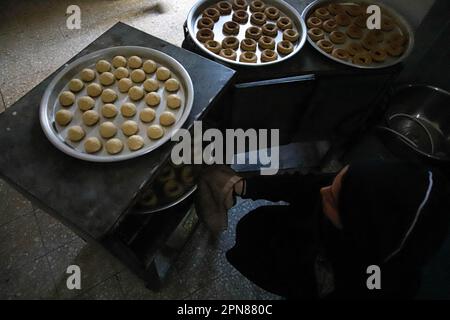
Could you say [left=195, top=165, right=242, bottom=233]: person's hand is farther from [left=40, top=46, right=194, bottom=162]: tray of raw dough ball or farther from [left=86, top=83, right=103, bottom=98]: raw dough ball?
[left=86, top=83, right=103, bottom=98]: raw dough ball

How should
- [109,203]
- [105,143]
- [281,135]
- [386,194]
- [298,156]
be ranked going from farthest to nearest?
[298,156]
[281,135]
[105,143]
[109,203]
[386,194]

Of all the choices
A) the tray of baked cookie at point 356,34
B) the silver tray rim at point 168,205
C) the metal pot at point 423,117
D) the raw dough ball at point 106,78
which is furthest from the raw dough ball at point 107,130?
the metal pot at point 423,117

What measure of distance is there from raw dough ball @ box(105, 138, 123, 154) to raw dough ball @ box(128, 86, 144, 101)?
0.25 meters

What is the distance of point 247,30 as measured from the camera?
1700 mm

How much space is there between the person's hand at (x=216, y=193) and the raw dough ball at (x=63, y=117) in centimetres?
61

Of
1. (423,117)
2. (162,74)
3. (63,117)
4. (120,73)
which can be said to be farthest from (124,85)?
(423,117)

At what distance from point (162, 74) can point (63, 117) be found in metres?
0.43

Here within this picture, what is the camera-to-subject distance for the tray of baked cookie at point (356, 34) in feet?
5.40

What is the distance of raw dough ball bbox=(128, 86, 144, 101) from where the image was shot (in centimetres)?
124

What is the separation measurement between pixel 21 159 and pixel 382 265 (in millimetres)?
1180

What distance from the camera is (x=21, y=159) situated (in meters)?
0.99
